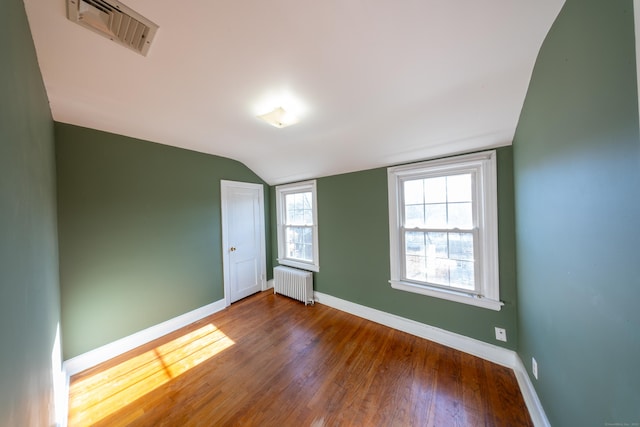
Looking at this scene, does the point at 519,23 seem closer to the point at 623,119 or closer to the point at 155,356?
the point at 623,119

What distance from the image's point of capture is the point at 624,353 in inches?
26.2

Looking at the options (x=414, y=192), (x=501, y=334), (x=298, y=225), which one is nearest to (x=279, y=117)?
(x=414, y=192)

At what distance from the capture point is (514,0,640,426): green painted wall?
628 millimetres

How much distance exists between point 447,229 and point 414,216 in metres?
0.37

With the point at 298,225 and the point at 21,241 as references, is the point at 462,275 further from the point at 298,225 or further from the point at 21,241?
the point at 21,241

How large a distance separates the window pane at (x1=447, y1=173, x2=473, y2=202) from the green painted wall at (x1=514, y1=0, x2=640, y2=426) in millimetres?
746

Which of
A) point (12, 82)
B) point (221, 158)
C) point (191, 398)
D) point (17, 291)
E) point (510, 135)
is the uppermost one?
point (221, 158)

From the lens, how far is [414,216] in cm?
245

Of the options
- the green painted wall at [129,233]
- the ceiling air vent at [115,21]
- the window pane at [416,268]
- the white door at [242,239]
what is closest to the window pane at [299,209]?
the white door at [242,239]

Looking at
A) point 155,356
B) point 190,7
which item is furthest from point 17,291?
point 155,356

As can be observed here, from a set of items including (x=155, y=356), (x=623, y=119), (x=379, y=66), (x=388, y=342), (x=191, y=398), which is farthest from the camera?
(x=388, y=342)

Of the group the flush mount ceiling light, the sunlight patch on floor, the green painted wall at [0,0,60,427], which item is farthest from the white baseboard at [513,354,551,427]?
the flush mount ceiling light

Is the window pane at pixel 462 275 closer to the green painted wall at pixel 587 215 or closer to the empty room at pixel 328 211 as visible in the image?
the empty room at pixel 328 211

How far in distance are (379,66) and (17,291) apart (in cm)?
200
